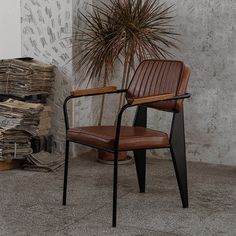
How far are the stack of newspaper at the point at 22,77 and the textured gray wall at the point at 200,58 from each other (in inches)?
8.9

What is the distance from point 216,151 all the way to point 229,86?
58 centimetres

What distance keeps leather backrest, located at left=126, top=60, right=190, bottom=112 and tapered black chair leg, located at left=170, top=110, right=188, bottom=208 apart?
101 millimetres

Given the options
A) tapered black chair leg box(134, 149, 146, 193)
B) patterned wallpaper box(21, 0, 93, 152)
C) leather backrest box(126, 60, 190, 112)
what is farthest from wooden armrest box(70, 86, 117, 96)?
patterned wallpaper box(21, 0, 93, 152)

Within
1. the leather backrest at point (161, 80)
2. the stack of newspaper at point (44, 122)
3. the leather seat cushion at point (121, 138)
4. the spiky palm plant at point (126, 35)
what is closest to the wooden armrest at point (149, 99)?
the leather backrest at point (161, 80)

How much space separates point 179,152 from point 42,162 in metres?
1.41

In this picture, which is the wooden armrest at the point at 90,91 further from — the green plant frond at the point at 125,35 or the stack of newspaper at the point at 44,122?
the stack of newspaper at the point at 44,122

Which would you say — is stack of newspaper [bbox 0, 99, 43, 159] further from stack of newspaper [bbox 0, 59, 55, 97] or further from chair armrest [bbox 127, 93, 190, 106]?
chair armrest [bbox 127, 93, 190, 106]

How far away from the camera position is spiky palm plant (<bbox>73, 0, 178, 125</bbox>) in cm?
434

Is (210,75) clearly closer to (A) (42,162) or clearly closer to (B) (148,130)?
(B) (148,130)

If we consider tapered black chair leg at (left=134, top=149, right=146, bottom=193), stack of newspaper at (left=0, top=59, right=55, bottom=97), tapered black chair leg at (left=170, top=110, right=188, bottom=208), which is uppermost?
stack of newspaper at (left=0, top=59, right=55, bottom=97)

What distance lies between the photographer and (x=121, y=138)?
3.07 metres

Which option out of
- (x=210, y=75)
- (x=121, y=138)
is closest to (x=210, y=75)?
(x=210, y=75)

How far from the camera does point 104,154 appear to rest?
4613mm

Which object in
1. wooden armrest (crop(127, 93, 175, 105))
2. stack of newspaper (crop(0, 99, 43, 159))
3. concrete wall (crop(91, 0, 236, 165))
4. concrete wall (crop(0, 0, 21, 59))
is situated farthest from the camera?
concrete wall (crop(0, 0, 21, 59))
